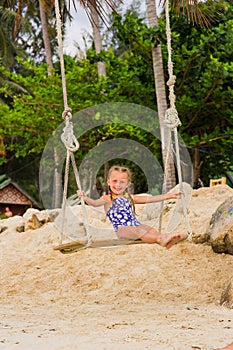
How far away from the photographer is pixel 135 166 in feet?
33.5

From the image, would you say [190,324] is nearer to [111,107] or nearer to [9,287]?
[9,287]

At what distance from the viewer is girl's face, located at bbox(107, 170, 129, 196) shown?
4082 mm

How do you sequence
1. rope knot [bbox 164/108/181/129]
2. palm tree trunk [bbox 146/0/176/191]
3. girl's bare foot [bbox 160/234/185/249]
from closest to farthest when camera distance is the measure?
girl's bare foot [bbox 160/234/185/249], rope knot [bbox 164/108/181/129], palm tree trunk [bbox 146/0/176/191]

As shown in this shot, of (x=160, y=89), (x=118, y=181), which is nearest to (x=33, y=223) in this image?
(x=160, y=89)

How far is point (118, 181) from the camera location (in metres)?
4.10

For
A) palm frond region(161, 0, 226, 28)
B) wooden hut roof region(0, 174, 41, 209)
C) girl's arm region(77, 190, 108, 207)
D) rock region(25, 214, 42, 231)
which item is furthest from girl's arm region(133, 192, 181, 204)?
wooden hut roof region(0, 174, 41, 209)

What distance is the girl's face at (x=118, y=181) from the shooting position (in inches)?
161

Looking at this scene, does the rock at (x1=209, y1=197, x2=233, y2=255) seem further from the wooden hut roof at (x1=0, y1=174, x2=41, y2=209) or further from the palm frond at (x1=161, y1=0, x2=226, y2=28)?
the wooden hut roof at (x1=0, y1=174, x2=41, y2=209)

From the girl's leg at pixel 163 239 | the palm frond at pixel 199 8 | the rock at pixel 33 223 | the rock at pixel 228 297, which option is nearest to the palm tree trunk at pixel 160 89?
the palm frond at pixel 199 8

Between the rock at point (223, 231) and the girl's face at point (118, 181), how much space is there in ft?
4.24

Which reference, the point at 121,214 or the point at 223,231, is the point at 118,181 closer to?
the point at 121,214

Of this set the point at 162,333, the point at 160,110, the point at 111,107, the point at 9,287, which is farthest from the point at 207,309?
the point at 111,107

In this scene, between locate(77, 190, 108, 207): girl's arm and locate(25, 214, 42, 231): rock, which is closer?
locate(77, 190, 108, 207): girl's arm

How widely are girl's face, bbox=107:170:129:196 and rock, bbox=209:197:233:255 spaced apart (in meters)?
1.29
